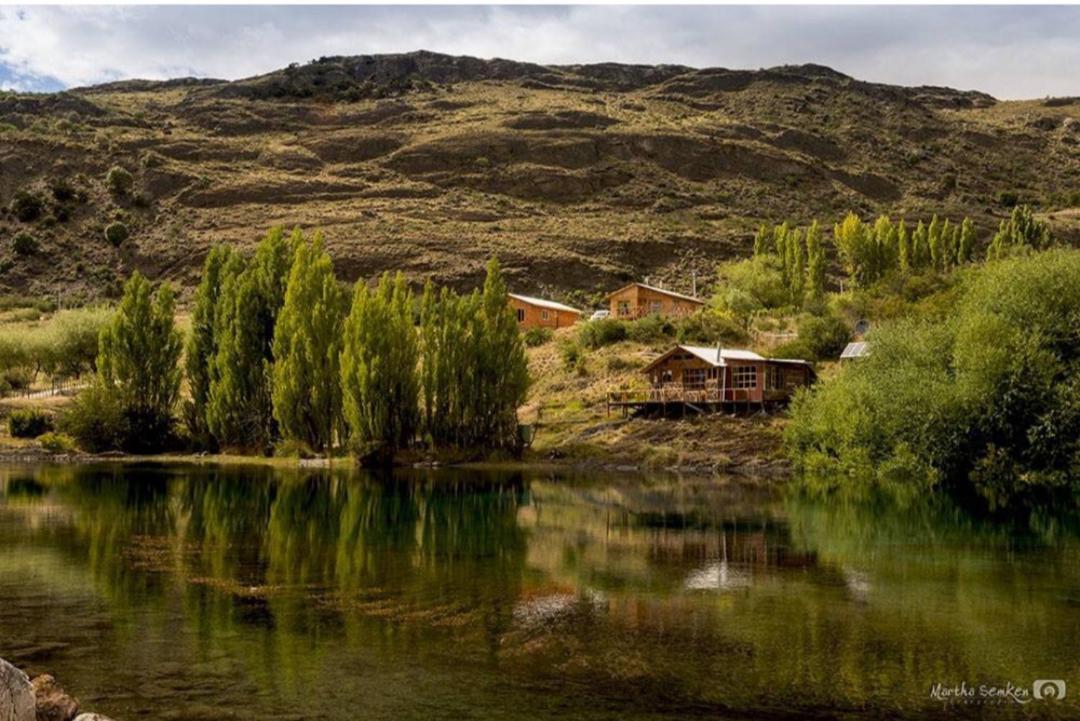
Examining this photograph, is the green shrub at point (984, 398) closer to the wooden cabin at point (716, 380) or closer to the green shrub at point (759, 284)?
the wooden cabin at point (716, 380)

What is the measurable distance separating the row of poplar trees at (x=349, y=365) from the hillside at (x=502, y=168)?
4411 centimetres

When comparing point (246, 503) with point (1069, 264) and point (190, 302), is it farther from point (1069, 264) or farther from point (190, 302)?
point (190, 302)

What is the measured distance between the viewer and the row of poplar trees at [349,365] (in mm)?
54781

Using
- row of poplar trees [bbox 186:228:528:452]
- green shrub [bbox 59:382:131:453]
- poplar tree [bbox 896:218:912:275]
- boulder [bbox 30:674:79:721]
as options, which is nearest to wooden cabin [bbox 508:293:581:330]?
row of poplar trees [bbox 186:228:528:452]

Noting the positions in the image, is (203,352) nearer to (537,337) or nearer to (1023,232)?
(537,337)

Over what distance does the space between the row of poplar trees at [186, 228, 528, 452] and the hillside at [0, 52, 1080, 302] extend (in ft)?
145

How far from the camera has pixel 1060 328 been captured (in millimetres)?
46062

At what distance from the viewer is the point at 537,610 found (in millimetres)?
18781

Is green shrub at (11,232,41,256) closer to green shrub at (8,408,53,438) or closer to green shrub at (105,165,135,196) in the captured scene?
green shrub at (105,165,135,196)

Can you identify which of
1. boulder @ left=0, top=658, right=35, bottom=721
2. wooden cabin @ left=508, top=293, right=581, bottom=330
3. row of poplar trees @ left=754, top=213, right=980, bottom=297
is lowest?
boulder @ left=0, top=658, right=35, bottom=721

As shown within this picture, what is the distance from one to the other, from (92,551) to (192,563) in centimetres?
313

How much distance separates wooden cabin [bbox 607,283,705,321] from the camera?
79.9m

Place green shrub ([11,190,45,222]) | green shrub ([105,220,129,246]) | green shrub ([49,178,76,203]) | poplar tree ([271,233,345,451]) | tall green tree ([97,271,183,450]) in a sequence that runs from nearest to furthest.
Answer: poplar tree ([271,233,345,451]) → tall green tree ([97,271,183,450]) → green shrub ([105,220,129,246]) → green shrub ([11,190,45,222]) → green shrub ([49,178,76,203])

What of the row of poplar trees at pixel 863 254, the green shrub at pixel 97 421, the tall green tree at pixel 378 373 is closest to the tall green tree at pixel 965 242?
the row of poplar trees at pixel 863 254
